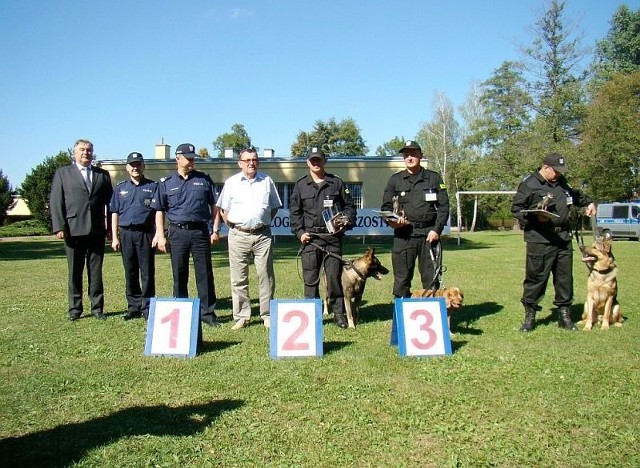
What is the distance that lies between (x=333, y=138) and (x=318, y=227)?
5787 centimetres

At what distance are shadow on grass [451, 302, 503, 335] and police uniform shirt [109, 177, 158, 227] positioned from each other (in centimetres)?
401

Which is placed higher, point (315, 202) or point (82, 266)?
point (315, 202)

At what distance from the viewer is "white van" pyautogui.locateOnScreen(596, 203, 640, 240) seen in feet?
84.1

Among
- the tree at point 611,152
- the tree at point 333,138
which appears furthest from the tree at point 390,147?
the tree at point 611,152

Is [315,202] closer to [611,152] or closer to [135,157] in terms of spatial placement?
[135,157]

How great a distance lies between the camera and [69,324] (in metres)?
6.49

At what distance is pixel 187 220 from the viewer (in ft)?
19.9

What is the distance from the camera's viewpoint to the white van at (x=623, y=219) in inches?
1009

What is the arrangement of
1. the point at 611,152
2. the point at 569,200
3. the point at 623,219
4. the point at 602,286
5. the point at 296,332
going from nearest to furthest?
the point at 296,332, the point at 569,200, the point at 602,286, the point at 623,219, the point at 611,152

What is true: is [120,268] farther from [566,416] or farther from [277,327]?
[566,416]

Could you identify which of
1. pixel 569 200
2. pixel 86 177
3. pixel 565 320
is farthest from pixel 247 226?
pixel 565 320

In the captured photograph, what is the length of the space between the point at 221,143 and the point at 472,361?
73824mm

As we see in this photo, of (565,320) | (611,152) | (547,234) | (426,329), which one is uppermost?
(611,152)

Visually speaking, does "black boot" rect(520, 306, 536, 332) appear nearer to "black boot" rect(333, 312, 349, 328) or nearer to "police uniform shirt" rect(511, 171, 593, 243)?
"police uniform shirt" rect(511, 171, 593, 243)
